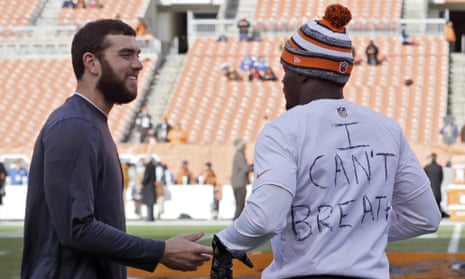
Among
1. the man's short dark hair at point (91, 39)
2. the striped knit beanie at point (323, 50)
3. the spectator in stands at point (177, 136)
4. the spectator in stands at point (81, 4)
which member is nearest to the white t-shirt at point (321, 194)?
the striped knit beanie at point (323, 50)

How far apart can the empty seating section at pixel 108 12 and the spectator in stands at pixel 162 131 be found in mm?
12735

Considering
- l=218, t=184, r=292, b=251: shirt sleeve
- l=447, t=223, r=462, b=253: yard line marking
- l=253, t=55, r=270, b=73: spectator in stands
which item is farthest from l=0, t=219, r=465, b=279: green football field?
l=253, t=55, r=270, b=73: spectator in stands

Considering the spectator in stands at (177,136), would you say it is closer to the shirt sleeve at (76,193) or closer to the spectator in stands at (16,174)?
the spectator in stands at (16,174)

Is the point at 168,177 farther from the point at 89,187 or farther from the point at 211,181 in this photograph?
the point at 89,187

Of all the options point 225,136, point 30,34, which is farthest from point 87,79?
point 30,34

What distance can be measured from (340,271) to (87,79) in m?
1.21

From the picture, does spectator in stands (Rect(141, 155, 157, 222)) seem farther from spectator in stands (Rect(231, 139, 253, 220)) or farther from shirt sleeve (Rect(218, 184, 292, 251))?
shirt sleeve (Rect(218, 184, 292, 251))

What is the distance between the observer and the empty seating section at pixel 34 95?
34.2 meters

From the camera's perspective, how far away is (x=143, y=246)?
4.11 m

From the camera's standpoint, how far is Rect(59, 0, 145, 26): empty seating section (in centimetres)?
4419

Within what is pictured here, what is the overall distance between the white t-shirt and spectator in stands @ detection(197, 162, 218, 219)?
72.2 ft

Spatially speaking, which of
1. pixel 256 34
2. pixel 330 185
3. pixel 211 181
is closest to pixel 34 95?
pixel 256 34

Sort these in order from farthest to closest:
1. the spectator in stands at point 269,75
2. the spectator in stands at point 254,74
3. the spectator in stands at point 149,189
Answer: the spectator in stands at point 254,74 < the spectator in stands at point 269,75 < the spectator in stands at point 149,189

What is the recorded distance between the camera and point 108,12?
1778 inches
